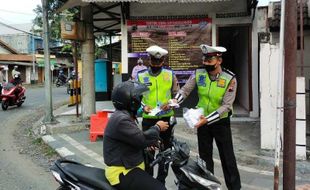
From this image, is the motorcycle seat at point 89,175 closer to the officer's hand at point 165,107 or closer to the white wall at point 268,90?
the officer's hand at point 165,107

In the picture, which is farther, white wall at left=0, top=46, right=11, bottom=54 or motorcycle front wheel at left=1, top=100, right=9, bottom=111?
white wall at left=0, top=46, right=11, bottom=54

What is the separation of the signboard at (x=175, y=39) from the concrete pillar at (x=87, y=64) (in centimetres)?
103

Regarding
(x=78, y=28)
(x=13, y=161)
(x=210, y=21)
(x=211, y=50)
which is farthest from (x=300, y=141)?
(x=78, y=28)

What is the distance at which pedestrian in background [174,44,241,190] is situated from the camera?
4.58m

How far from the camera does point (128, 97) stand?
11.3 feet

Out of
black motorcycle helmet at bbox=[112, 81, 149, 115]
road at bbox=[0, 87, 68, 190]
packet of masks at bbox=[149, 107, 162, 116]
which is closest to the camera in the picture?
black motorcycle helmet at bbox=[112, 81, 149, 115]

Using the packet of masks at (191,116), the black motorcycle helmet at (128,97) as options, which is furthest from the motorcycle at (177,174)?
the packet of masks at (191,116)

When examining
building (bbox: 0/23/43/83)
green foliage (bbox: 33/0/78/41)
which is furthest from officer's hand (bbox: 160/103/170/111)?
building (bbox: 0/23/43/83)

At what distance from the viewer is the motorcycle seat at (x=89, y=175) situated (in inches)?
133

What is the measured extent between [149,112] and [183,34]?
557 cm

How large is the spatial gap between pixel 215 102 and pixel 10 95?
40.4 feet

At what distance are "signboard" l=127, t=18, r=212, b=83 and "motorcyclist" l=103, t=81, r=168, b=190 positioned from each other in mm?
6579

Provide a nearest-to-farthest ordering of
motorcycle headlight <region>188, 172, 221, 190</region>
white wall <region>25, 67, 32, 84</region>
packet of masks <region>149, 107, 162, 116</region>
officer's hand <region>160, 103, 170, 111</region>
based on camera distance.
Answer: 1. motorcycle headlight <region>188, 172, 221, 190</region>
2. officer's hand <region>160, 103, 170, 111</region>
3. packet of masks <region>149, 107, 162, 116</region>
4. white wall <region>25, 67, 32, 84</region>

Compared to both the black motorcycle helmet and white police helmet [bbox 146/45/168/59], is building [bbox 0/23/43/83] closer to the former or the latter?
white police helmet [bbox 146/45/168/59]
